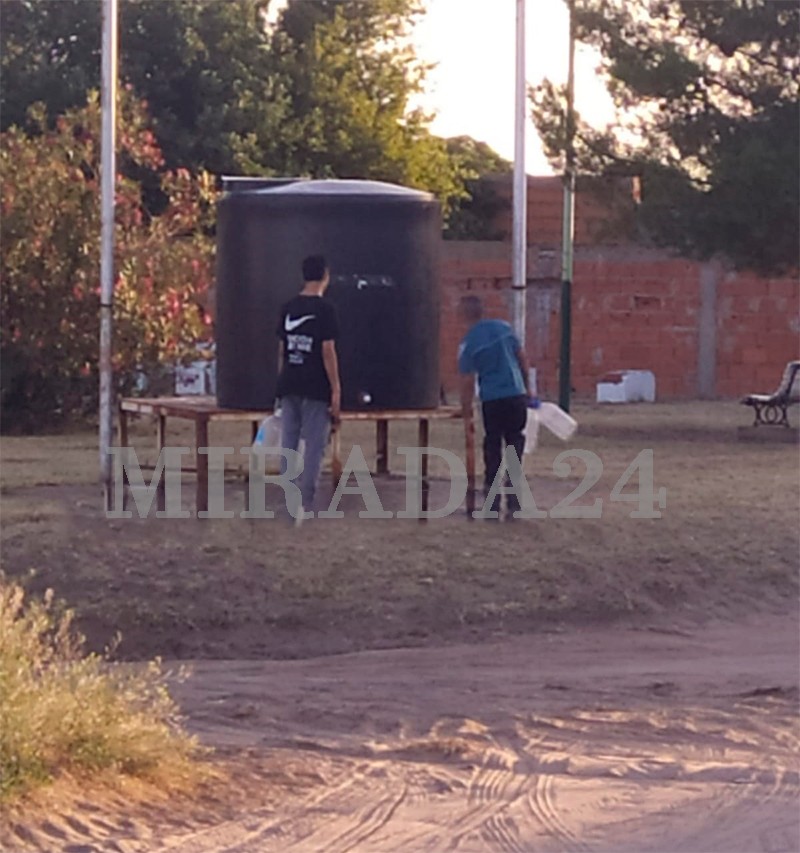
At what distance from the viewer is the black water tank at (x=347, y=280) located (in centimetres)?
1265

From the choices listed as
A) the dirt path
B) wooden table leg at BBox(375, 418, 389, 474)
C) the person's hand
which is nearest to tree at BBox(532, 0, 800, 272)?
wooden table leg at BBox(375, 418, 389, 474)

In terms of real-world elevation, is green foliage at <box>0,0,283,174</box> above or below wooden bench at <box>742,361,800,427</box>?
above

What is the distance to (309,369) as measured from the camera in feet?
39.0

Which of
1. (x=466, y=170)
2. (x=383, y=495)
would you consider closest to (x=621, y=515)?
(x=383, y=495)

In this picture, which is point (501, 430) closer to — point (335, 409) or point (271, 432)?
point (335, 409)

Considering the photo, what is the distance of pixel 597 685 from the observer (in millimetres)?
8984

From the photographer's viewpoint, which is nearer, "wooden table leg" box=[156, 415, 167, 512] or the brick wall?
"wooden table leg" box=[156, 415, 167, 512]

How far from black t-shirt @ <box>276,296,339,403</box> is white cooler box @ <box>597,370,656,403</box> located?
16066mm

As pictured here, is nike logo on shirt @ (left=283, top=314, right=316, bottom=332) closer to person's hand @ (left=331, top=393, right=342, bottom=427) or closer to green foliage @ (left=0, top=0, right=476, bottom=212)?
person's hand @ (left=331, top=393, right=342, bottom=427)

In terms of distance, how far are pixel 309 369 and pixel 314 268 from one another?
69 cm

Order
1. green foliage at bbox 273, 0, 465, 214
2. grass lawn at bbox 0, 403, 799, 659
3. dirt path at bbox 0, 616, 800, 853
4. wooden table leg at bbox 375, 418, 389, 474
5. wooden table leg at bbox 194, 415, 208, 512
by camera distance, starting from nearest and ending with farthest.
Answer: dirt path at bbox 0, 616, 800, 853, grass lawn at bbox 0, 403, 799, 659, wooden table leg at bbox 194, 415, 208, 512, wooden table leg at bbox 375, 418, 389, 474, green foliage at bbox 273, 0, 465, 214

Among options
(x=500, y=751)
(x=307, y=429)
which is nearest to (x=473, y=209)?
(x=307, y=429)

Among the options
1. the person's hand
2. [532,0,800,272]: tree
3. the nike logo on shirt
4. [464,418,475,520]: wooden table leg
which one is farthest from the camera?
[532,0,800,272]: tree

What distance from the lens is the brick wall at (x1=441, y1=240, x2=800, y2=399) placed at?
28.2 m
